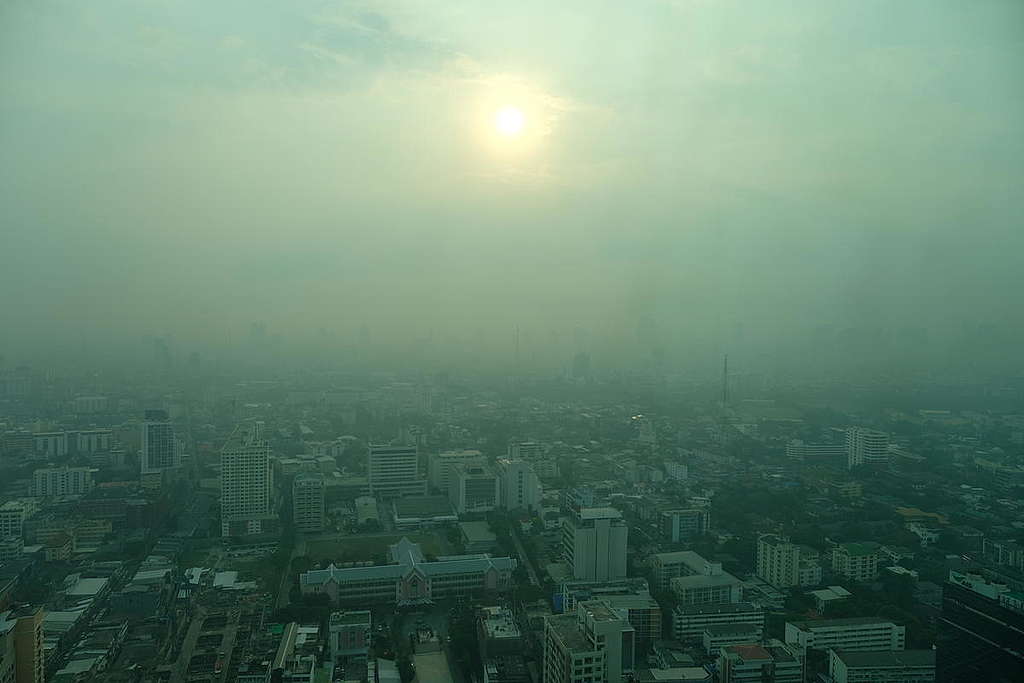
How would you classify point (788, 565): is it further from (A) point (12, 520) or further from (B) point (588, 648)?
(A) point (12, 520)

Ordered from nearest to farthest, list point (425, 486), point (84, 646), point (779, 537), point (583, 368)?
point (84, 646) < point (779, 537) < point (425, 486) < point (583, 368)

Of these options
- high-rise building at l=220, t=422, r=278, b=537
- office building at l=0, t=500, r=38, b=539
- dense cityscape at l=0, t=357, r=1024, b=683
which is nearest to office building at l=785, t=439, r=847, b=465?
dense cityscape at l=0, t=357, r=1024, b=683

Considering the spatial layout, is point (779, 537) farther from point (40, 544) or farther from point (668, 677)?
point (40, 544)

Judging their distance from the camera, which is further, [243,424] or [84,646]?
[243,424]

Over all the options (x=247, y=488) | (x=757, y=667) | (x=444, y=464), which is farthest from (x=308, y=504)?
(x=757, y=667)

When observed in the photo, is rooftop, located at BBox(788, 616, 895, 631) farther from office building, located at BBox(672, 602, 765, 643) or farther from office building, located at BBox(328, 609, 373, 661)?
office building, located at BBox(328, 609, 373, 661)

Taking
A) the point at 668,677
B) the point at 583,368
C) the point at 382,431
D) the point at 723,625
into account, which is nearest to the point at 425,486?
the point at 382,431

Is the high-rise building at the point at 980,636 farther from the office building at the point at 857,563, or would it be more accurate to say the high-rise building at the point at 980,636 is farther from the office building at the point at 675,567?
the office building at the point at 675,567
